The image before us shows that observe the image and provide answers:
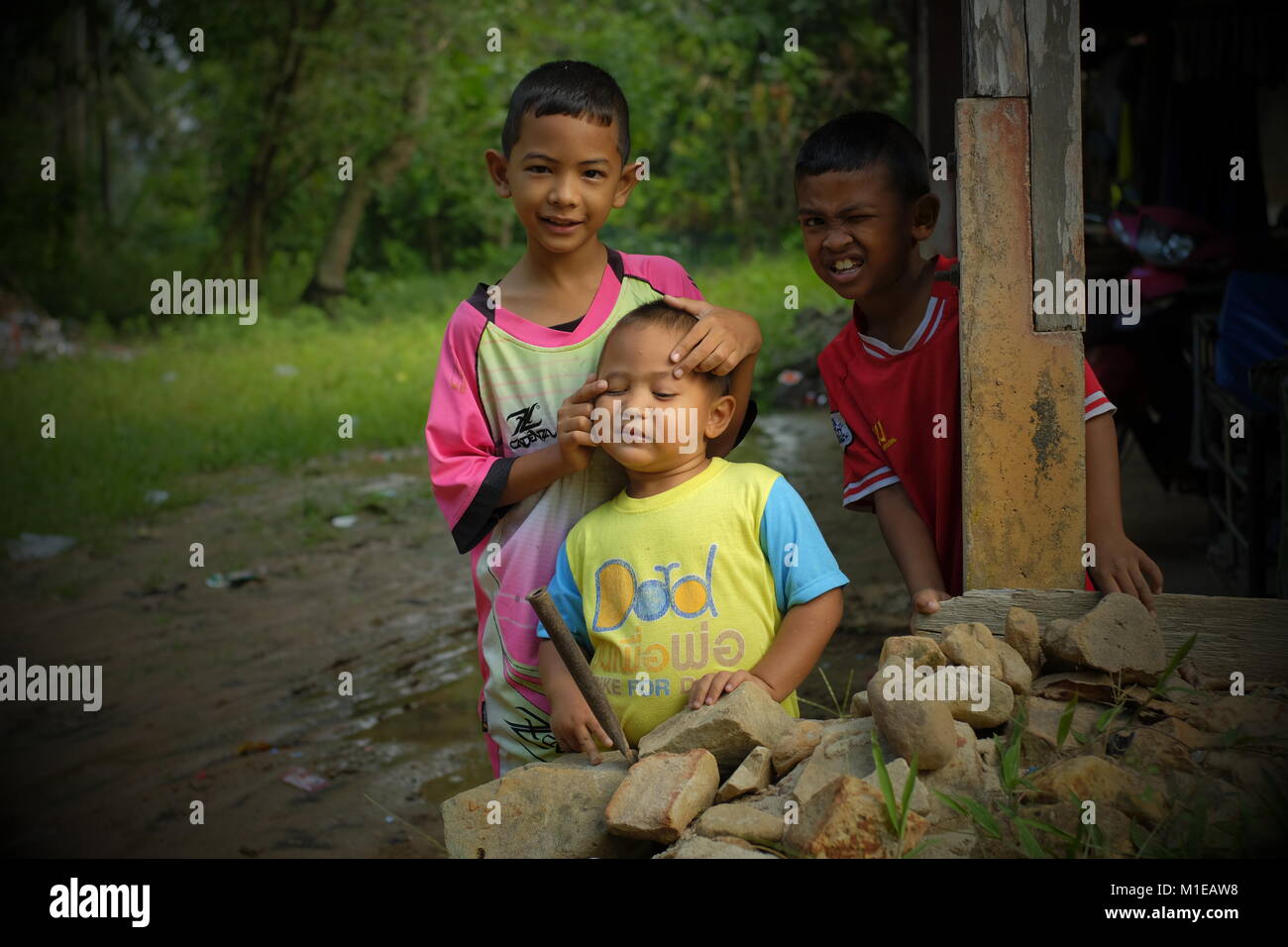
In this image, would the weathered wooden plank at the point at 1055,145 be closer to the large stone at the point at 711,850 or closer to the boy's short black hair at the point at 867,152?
the boy's short black hair at the point at 867,152

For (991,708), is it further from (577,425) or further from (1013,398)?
(577,425)

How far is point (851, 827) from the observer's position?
196 cm

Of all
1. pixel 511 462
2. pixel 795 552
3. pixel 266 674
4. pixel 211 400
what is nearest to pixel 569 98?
pixel 511 462

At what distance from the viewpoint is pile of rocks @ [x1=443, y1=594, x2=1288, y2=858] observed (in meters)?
2.00

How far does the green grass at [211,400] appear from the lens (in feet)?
24.5

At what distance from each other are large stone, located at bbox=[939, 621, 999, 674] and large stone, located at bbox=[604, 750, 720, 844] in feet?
1.71

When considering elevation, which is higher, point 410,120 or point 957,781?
point 410,120

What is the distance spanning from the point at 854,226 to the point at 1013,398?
50cm

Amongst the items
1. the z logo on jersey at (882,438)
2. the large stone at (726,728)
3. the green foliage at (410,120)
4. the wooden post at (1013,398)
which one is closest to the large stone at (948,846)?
the large stone at (726,728)

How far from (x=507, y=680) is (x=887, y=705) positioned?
0.83 m

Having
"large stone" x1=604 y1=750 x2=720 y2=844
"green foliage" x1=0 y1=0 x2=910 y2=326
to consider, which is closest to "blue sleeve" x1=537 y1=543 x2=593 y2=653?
"large stone" x1=604 y1=750 x2=720 y2=844

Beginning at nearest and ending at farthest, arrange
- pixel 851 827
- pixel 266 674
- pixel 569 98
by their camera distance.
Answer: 1. pixel 851 827
2. pixel 569 98
3. pixel 266 674

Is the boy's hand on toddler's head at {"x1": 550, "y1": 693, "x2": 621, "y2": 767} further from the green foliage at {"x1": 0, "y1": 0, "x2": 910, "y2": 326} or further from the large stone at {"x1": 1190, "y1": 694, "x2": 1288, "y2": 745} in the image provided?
the green foliage at {"x1": 0, "y1": 0, "x2": 910, "y2": 326}

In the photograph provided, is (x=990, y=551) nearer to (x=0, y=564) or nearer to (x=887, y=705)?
(x=887, y=705)
